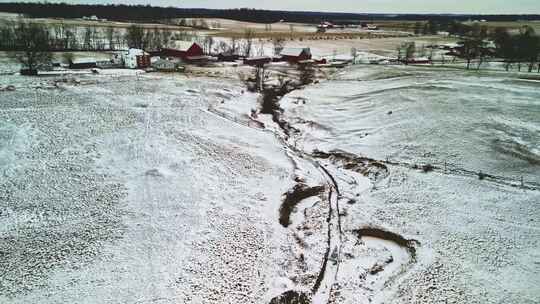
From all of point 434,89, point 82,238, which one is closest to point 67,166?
point 82,238

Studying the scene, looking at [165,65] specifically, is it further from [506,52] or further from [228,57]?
[506,52]

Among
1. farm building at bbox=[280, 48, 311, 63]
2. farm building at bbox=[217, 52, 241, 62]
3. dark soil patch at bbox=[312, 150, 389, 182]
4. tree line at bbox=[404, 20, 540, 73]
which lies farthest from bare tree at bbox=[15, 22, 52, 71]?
tree line at bbox=[404, 20, 540, 73]

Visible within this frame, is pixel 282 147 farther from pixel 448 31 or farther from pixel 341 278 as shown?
pixel 448 31

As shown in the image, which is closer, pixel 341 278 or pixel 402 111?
pixel 341 278

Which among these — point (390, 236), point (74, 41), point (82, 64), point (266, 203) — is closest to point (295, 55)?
point (82, 64)

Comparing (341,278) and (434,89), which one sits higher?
(434,89)

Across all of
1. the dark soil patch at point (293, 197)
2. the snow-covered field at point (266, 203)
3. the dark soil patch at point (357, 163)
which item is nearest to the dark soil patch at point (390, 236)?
the snow-covered field at point (266, 203)

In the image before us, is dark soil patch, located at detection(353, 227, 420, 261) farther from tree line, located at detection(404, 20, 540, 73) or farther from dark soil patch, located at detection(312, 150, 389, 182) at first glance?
tree line, located at detection(404, 20, 540, 73)
